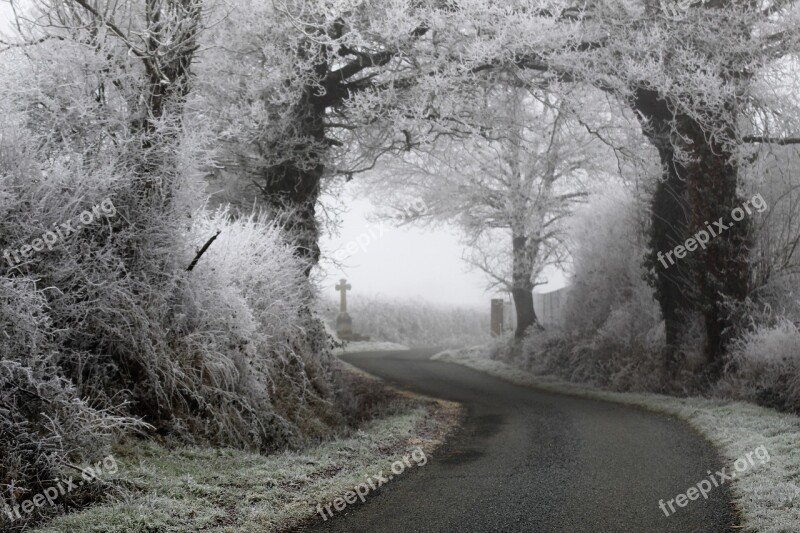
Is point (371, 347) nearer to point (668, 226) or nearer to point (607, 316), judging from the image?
point (607, 316)

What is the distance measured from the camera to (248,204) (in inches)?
553

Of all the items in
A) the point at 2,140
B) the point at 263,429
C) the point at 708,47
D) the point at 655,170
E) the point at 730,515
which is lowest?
the point at 730,515

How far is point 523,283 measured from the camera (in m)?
21.9

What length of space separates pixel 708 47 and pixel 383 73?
6.06m

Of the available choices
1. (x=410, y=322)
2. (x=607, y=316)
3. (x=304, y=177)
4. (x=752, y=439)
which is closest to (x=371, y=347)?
(x=410, y=322)

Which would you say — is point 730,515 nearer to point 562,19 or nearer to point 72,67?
point 72,67

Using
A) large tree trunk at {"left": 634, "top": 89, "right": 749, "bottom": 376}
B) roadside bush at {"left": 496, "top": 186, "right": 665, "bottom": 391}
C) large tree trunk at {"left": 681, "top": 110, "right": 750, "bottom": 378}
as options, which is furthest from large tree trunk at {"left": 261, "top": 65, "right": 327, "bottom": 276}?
large tree trunk at {"left": 681, "top": 110, "right": 750, "bottom": 378}

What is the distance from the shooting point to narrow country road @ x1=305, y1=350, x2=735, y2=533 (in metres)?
5.99

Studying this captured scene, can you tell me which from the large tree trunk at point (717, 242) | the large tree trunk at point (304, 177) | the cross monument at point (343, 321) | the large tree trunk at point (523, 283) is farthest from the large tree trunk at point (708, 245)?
the cross monument at point (343, 321)

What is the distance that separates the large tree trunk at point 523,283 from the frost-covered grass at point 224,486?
13288 mm

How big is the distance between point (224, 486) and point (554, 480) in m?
3.33

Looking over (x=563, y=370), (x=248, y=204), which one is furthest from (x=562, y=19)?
(x=563, y=370)

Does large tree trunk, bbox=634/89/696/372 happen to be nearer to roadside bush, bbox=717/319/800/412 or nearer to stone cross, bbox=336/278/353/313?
roadside bush, bbox=717/319/800/412

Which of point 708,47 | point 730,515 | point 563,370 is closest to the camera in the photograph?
point 730,515
